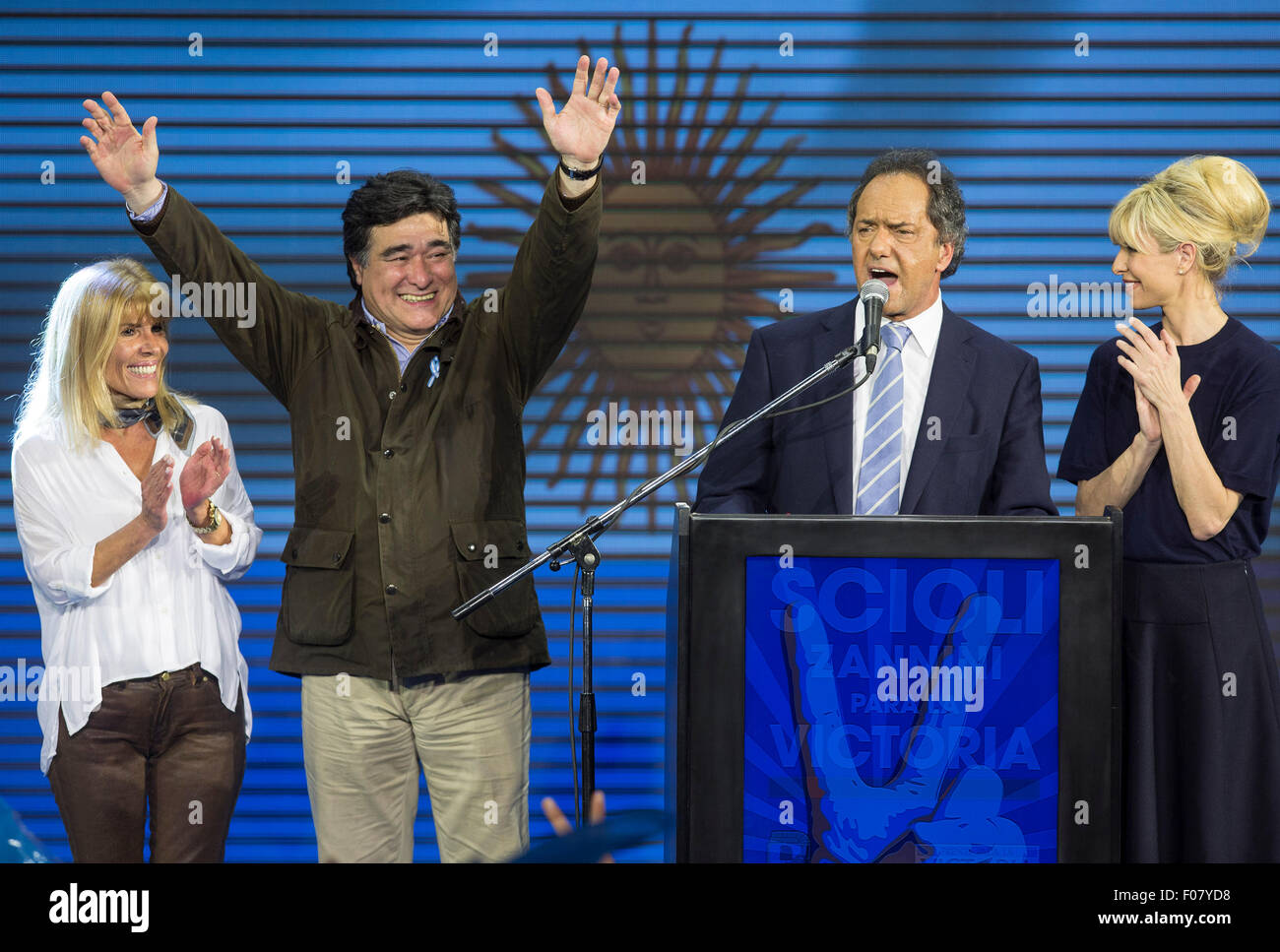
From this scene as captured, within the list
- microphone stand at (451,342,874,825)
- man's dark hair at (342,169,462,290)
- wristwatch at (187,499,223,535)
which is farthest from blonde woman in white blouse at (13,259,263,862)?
microphone stand at (451,342,874,825)

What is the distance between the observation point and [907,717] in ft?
8.29

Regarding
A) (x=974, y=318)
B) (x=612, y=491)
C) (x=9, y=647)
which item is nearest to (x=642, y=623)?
(x=612, y=491)

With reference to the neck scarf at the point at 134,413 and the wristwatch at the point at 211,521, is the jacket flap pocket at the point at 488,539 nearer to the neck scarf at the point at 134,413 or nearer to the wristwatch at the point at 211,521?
the wristwatch at the point at 211,521

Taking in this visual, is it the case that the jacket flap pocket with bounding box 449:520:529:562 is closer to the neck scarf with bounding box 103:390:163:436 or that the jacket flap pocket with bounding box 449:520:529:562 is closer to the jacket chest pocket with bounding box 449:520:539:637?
the jacket chest pocket with bounding box 449:520:539:637

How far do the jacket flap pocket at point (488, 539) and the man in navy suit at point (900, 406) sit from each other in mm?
770

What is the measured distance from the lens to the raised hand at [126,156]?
3781 mm

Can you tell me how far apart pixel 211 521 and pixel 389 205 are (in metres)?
1.11

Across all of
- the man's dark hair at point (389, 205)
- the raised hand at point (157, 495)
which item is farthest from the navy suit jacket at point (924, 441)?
the raised hand at point (157, 495)

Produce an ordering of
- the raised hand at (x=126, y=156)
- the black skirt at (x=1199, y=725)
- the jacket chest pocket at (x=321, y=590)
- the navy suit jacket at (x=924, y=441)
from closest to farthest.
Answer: the navy suit jacket at (x=924, y=441) → the black skirt at (x=1199, y=725) → the jacket chest pocket at (x=321, y=590) → the raised hand at (x=126, y=156)

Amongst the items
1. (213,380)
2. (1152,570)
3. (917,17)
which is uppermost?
(917,17)

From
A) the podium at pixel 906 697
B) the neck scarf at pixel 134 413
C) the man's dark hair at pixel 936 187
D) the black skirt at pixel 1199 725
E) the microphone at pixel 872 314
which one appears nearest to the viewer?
the podium at pixel 906 697
